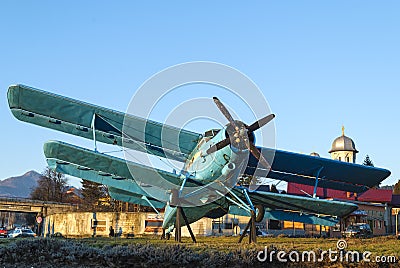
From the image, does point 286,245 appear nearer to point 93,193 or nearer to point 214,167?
point 214,167

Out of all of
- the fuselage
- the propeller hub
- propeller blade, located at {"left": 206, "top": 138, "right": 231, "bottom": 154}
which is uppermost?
the propeller hub

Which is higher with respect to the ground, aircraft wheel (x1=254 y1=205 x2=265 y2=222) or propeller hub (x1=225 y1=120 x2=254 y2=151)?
propeller hub (x1=225 y1=120 x2=254 y2=151)

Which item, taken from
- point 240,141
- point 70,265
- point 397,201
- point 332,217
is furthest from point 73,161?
A: point 397,201

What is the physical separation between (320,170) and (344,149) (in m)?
70.2

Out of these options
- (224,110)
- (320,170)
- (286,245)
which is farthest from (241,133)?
(320,170)

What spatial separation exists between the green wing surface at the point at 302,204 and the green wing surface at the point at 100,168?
4542 millimetres

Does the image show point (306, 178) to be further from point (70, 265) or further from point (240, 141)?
point (70, 265)

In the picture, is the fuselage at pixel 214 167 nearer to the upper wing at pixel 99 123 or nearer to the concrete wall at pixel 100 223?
the upper wing at pixel 99 123

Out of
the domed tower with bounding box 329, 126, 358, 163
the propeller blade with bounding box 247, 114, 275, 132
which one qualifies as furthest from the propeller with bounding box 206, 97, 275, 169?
the domed tower with bounding box 329, 126, 358, 163

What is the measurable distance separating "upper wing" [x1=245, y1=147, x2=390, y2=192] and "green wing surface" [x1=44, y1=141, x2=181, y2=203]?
4.91 meters

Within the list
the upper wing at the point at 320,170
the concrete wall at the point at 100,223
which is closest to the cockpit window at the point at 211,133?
the upper wing at the point at 320,170

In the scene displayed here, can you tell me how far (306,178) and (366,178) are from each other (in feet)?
10.4

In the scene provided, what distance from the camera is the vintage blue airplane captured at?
65.1ft

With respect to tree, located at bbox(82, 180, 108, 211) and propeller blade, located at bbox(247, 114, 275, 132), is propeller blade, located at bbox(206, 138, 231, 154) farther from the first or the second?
tree, located at bbox(82, 180, 108, 211)
